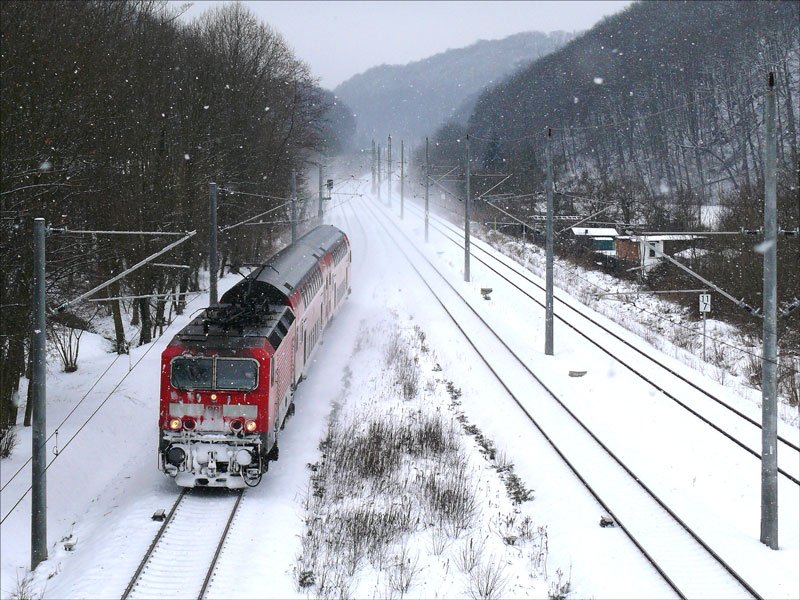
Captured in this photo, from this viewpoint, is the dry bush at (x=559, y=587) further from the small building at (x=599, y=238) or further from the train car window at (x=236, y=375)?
the small building at (x=599, y=238)

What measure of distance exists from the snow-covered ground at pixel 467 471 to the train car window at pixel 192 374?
2.13 m

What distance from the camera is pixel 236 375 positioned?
48.1ft

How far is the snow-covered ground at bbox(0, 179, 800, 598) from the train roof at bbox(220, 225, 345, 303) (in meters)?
3.16

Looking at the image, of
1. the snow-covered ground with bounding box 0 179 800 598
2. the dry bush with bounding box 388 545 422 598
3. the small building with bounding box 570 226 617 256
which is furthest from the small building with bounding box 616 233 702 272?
the dry bush with bounding box 388 545 422 598

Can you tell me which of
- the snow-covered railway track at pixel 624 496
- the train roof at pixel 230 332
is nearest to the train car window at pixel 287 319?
the train roof at pixel 230 332

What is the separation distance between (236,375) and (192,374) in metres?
0.78

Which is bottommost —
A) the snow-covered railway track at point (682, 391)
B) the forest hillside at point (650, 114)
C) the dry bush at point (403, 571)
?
the dry bush at point (403, 571)

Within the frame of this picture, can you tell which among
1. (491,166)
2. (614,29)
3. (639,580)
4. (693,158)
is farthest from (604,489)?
(614,29)

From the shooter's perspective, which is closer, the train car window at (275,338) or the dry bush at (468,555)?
the dry bush at (468,555)

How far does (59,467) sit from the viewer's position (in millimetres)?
16375

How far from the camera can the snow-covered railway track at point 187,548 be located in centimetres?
1152

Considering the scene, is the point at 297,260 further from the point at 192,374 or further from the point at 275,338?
the point at 192,374

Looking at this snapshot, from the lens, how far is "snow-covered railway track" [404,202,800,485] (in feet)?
57.4

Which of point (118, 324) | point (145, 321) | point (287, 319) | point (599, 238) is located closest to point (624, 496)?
point (287, 319)
